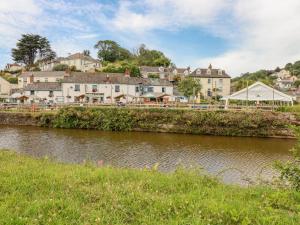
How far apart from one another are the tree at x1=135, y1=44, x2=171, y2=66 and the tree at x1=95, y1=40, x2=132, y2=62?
504cm

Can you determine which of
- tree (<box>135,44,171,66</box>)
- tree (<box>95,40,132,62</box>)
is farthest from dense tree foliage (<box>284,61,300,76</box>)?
tree (<box>95,40,132,62</box>)

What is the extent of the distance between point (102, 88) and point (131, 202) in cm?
5060

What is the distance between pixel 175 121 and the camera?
3425 centimetres

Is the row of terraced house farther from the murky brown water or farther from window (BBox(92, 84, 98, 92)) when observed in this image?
the murky brown water

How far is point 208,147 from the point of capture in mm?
24453

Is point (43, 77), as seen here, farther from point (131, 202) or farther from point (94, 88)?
point (131, 202)

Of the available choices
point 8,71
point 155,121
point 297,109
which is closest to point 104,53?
point 8,71

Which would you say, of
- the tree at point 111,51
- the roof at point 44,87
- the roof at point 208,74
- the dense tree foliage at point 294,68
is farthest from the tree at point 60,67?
the dense tree foliage at point 294,68

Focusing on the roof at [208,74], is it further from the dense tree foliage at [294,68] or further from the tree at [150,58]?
the dense tree foliage at [294,68]

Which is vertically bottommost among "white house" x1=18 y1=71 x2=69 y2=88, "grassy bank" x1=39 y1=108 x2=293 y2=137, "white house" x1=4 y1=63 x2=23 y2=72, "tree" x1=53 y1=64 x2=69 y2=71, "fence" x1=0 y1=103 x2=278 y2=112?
"grassy bank" x1=39 y1=108 x2=293 y2=137

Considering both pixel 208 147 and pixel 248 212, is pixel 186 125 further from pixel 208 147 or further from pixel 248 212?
pixel 248 212

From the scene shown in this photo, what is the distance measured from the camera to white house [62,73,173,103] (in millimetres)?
54156

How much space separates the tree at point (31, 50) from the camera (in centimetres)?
9525

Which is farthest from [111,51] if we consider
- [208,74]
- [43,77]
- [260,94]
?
[260,94]
